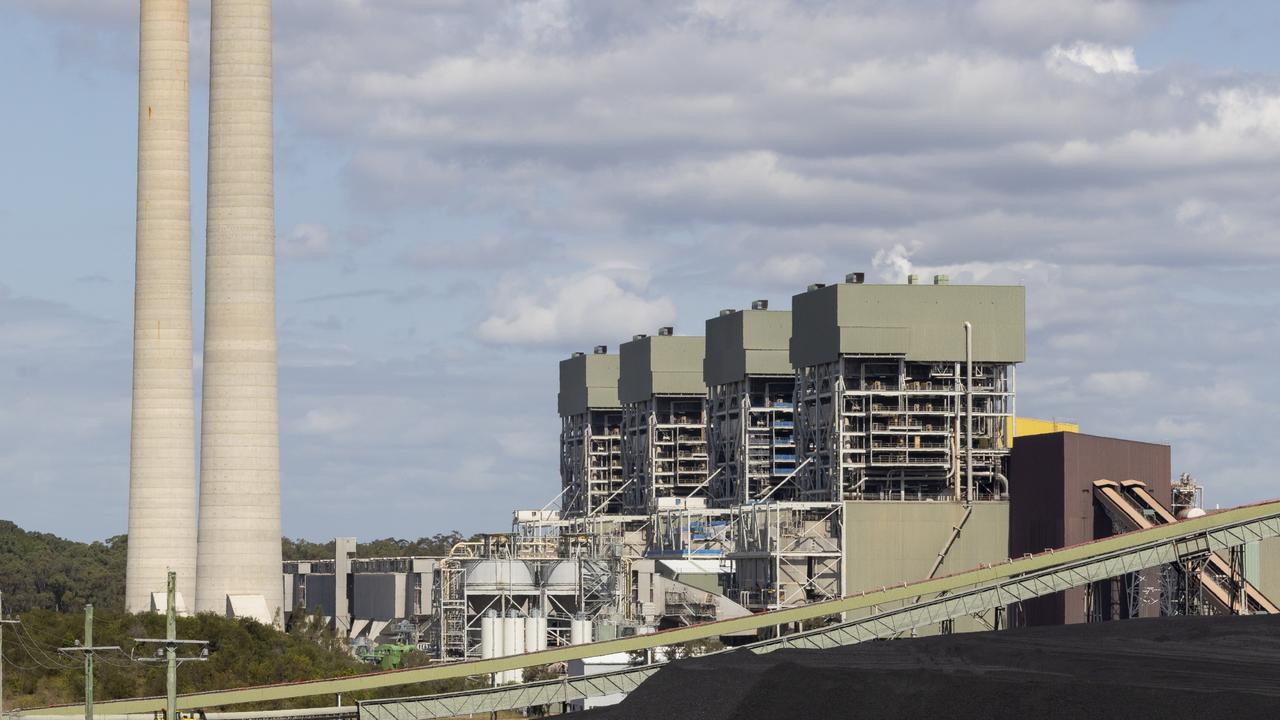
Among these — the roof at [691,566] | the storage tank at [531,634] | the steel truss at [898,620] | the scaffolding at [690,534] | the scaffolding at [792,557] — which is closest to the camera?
the steel truss at [898,620]

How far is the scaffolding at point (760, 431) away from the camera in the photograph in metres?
122

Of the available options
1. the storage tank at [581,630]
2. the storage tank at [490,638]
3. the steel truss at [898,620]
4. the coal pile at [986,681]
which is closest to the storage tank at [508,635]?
the storage tank at [490,638]

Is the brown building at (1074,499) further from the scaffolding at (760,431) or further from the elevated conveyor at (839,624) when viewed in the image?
the scaffolding at (760,431)

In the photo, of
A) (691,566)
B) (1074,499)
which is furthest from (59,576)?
(1074,499)

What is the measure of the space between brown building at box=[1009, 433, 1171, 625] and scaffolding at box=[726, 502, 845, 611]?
9.77 metres

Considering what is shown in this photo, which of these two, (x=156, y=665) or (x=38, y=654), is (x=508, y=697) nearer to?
(x=156, y=665)

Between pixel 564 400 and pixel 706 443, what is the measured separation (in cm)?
2911

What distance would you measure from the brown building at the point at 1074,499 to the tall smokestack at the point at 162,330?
39.9 meters

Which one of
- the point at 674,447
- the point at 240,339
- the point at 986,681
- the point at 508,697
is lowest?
the point at 508,697

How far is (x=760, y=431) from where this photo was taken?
124 m

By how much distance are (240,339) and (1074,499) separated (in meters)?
38.7

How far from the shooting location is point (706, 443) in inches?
5448

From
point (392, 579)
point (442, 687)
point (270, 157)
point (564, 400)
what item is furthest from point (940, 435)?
point (564, 400)

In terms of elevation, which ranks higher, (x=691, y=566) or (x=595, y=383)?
(x=595, y=383)
